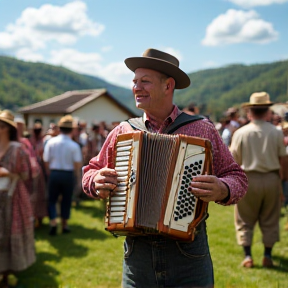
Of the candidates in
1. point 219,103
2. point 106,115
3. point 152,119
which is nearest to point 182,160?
point 152,119

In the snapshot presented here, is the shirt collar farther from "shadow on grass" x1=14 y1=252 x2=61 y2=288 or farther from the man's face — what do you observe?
"shadow on grass" x1=14 y1=252 x2=61 y2=288

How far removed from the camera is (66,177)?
7.38 m

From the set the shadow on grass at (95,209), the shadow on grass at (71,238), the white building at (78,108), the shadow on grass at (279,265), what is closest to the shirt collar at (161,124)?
the shadow on grass at (279,265)

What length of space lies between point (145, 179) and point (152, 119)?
0.44 m

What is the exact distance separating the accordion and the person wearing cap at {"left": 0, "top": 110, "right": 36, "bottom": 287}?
258 cm

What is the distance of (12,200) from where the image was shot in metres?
4.84

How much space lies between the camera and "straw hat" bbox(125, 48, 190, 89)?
2.67 metres

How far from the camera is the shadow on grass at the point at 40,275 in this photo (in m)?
5.11

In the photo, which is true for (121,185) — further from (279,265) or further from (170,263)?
(279,265)

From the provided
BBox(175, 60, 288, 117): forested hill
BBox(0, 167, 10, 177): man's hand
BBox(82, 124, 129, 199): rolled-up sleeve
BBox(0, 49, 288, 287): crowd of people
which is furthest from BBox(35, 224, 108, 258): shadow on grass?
BBox(175, 60, 288, 117): forested hill

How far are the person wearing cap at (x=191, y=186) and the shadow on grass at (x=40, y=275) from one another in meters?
2.76

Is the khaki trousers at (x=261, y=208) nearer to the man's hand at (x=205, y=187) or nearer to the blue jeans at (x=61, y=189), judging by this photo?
the blue jeans at (x=61, y=189)

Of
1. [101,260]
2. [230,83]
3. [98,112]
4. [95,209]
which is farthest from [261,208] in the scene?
[230,83]

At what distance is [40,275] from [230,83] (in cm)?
14152
